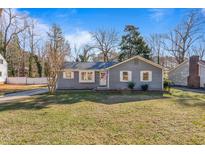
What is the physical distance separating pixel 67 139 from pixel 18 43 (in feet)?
110

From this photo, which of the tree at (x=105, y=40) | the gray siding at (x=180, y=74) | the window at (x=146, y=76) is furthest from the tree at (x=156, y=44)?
the window at (x=146, y=76)

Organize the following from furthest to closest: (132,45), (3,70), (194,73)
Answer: (132,45), (3,70), (194,73)

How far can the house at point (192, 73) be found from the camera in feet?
70.8

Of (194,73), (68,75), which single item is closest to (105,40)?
(194,73)

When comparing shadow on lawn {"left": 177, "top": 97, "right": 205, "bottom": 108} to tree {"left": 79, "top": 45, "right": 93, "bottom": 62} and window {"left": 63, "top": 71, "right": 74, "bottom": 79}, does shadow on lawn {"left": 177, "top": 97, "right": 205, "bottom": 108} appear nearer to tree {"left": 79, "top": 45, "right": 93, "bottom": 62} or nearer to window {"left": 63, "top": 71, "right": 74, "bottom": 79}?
window {"left": 63, "top": 71, "right": 74, "bottom": 79}

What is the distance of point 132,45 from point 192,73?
10.9 m

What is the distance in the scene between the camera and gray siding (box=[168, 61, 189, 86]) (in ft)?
79.9

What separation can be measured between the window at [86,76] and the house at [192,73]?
41.1 ft

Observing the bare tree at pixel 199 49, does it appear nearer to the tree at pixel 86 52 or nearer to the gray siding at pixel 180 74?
the gray siding at pixel 180 74

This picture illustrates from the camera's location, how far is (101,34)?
113ft

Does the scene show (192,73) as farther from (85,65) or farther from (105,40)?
(105,40)

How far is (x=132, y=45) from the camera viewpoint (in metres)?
30.2
